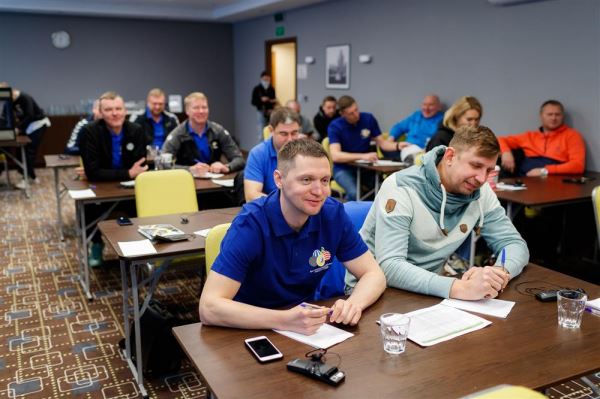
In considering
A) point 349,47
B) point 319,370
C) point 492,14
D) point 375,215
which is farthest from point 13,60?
point 319,370

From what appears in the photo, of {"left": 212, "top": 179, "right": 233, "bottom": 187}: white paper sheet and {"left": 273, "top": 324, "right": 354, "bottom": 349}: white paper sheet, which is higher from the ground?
{"left": 273, "top": 324, "right": 354, "bottom": 349}: white paper sheet

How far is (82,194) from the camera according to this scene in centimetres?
400

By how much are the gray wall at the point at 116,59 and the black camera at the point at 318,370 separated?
10810mm

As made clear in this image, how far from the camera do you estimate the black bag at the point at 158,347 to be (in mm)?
3010

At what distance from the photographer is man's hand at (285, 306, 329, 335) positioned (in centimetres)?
170

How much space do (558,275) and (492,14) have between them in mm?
4653

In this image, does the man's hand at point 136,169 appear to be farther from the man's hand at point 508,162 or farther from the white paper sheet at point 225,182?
the man's hand at point 508,162

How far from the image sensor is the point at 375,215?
95.4 inches

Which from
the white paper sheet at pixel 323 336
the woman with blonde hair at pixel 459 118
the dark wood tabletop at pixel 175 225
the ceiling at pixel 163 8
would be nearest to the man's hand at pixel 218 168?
the dark wood tabletop at pixel 175 225

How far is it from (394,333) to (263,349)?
14.9 inches

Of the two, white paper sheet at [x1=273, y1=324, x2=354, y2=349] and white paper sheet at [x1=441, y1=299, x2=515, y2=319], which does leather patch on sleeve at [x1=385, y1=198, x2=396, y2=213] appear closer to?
white paper sheet at [x1=441, y1=299, x2=515, y2=319]

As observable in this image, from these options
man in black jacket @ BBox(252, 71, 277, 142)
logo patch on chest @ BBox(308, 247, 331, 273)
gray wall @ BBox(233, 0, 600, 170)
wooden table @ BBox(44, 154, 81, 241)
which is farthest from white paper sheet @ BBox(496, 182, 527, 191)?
man in black jacket @ BBox(252, 71, 277, 142)

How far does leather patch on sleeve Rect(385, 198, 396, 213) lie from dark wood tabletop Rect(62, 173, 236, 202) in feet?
7.12

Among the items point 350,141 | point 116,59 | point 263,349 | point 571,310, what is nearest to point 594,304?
point 571,310
